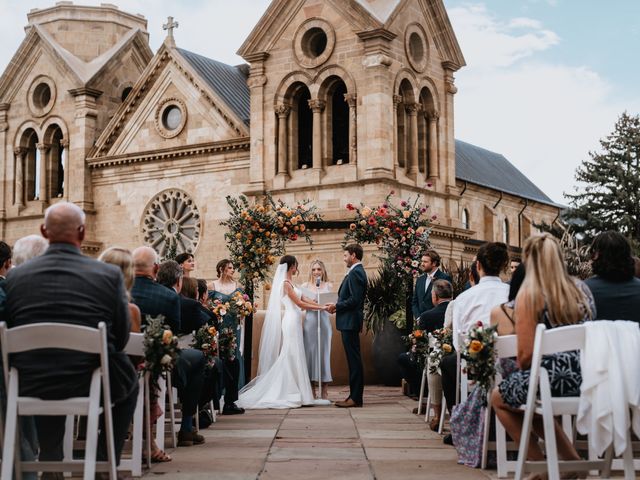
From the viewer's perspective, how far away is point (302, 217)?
1753cm

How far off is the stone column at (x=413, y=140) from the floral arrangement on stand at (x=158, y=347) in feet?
85.9

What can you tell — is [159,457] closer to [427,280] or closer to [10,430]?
[10,430]

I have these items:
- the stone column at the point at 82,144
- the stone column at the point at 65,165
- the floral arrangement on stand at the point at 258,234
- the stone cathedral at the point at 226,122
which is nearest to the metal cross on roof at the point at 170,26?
the stone cathedral at the point at 226,122

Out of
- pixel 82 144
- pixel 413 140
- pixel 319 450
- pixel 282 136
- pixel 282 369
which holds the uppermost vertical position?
pixel 82 144

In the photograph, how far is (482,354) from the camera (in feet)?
24.8

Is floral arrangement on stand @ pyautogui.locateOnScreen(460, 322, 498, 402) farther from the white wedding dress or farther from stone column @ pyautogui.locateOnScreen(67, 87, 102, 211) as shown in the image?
stone column @ pyautogui.locateOnScreen(67, 87, 102, 211)

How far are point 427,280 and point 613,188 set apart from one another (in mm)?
36833

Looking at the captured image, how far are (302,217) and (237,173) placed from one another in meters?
18.3

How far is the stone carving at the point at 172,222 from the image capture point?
1452 inches

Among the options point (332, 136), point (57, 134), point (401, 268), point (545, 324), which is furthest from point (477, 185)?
point (545, 324)

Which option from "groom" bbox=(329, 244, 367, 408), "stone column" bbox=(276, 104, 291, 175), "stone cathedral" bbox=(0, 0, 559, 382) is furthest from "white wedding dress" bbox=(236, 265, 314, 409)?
"stone column" bbox=(276, 104, 291, 175)

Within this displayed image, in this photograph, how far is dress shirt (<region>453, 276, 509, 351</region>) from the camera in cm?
928

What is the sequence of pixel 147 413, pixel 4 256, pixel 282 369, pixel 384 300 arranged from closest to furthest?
pixel 147 413 < pixel 4 256 < pixel 282 369 < pixel 384 300

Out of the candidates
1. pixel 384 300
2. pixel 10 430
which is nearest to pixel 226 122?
pixel 384 300
